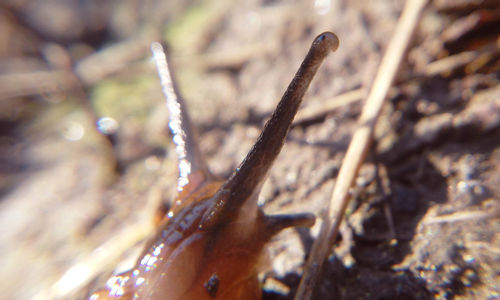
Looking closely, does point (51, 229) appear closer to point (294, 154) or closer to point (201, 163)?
point (201, 163)

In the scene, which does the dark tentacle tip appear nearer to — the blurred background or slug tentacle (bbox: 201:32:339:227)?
slug tentacle (bbox: 201:32:339:227)

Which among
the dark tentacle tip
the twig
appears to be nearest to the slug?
the dark tentacle tip

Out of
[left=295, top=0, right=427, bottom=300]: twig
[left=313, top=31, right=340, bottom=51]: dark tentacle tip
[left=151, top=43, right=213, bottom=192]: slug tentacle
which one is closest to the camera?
[left=313, top=31, right=340, bottom=51]: dark tentacle tip

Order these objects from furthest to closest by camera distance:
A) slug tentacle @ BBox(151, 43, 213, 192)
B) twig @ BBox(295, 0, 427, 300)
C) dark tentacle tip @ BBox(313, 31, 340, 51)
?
slug tentacle @ BBox(151, 43, 213, 192) < twig @ BBox(295, 0, 427, 300) < dark tentacle tip @ BBox(313, 31, 340, 51)

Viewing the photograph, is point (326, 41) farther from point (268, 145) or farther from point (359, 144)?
point (359, 144)

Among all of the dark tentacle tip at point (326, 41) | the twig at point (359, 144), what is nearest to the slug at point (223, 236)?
the dark tentacle tip at point (326, 41)

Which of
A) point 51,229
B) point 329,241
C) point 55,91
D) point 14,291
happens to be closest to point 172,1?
point 55,91

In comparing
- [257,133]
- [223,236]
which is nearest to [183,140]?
[223,236]
